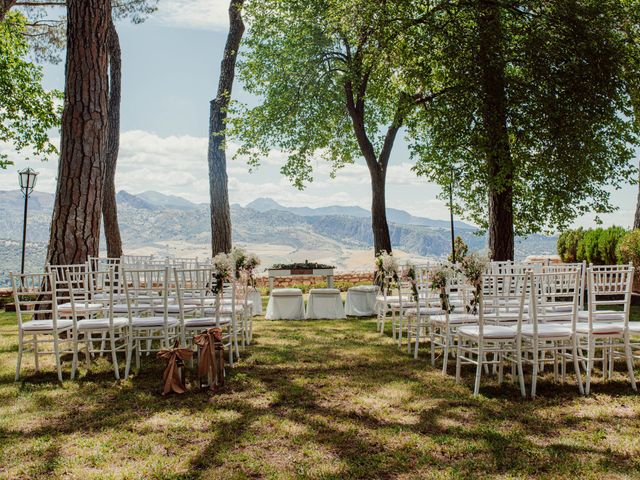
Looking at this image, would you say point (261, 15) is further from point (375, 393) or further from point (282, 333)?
point (375, 393)

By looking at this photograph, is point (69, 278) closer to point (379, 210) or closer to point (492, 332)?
point (492, 332)

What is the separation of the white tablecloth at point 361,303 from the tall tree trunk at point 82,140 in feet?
16.5

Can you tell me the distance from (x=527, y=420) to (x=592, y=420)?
48 cm

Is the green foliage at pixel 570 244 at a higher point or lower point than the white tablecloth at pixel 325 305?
higher

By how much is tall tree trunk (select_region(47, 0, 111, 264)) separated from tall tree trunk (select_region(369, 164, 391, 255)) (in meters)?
7.35

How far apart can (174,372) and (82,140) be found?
4869mm

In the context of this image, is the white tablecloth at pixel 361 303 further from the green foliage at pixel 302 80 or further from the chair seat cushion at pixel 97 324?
the chair seat cushion at pixel 97 324

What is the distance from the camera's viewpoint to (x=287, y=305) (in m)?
11.3

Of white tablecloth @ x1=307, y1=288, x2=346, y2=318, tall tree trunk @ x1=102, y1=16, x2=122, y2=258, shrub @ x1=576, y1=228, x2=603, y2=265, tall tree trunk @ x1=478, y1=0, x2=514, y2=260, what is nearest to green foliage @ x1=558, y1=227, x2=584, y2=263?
shrub @ x1=576, y1=228, x2=603, y2=265

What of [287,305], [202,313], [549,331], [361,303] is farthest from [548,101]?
[202,313]

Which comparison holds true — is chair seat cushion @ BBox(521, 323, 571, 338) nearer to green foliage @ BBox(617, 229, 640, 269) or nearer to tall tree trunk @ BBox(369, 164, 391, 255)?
green foliage @ BBox(617, 229, 640, 269)

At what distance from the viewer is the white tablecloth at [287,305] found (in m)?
11.2

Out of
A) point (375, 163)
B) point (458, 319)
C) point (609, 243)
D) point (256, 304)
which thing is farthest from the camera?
point (375, 163)

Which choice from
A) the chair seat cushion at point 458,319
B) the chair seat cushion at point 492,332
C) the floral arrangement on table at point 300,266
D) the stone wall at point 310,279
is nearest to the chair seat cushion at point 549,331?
Result: the chair seat cushion at point 492,332
